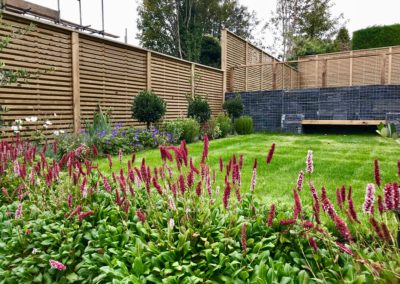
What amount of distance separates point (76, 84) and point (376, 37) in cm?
1548

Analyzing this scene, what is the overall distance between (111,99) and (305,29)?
66.9ft

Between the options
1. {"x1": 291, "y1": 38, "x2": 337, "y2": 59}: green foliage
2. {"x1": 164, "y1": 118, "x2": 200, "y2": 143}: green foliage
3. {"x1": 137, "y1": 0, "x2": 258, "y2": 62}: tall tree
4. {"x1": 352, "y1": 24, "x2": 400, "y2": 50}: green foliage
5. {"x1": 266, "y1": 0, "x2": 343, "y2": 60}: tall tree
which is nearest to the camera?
{"x1": 164, "y1": 118, "x2": 200, "y2": 143}: green foliage

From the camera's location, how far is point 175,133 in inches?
308

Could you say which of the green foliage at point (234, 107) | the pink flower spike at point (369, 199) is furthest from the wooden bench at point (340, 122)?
the pink flower spike at point (369, 199)

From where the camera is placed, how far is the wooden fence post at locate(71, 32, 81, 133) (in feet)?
21.3

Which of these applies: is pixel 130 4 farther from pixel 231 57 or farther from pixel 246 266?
pixel 246 266

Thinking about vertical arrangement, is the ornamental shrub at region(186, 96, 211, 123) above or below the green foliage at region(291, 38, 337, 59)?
below

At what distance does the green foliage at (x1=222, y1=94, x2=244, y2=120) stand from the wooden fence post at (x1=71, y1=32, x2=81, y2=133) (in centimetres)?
594

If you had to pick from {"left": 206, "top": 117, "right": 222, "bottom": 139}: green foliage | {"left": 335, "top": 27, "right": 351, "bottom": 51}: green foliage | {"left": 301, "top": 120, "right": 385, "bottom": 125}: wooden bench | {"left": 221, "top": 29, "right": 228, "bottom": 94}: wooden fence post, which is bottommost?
{"left": 206, "top": 117, "right": 222, "bottom": 139}: green foliage

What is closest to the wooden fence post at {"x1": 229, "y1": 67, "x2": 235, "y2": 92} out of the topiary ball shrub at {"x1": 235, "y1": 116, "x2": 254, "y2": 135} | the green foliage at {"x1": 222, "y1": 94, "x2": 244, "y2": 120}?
the green foliage at {"x1": 222, "y1": 94, "x2": 244, "y2": 120}

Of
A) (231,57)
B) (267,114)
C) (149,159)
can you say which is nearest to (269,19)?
(231,57)

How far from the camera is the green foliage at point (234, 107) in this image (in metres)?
11.3

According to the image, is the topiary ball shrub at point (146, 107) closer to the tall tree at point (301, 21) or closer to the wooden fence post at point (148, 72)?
the wooden fence post at point (148, 72)

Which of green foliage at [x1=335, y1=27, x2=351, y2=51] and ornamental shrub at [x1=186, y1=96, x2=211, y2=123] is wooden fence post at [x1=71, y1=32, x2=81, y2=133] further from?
green foliage at [x1=335, y1=27, x2=351, y2=51]
